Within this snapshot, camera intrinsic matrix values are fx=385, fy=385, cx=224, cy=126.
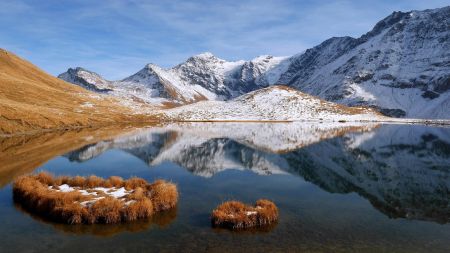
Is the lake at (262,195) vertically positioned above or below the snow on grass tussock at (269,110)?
below

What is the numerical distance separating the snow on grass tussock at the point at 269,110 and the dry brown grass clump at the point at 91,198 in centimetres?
13205

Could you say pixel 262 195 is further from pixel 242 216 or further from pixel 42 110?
pixel 42 110

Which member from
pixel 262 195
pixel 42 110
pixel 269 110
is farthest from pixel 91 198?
pixel 269 110

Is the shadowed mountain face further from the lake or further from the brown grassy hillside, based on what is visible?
the brown grassy hillside

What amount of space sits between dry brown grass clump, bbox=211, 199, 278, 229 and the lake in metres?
0.74

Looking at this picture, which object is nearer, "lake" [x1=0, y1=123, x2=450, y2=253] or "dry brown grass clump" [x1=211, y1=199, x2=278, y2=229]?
"lake" [x1=0, y1=123, x2=450, y2=253]

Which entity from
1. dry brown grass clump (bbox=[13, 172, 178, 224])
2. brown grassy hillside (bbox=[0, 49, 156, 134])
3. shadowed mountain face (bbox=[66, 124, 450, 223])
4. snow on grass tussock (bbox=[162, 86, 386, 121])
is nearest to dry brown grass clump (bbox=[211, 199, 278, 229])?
dry brown grass clump (bbox=[13, 172, 178, 224])

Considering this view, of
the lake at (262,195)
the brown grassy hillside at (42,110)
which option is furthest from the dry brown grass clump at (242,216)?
the brown grassy hillside at (42,110)

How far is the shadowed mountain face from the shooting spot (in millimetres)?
34406

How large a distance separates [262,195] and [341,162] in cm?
2667

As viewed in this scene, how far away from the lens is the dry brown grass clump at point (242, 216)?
24.1m

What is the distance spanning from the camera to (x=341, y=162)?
5622 centimetres

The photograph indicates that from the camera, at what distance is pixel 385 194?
35.8 meters

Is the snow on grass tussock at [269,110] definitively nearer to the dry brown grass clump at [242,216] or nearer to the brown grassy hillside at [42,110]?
the brown grassy hillside at [42,110]
